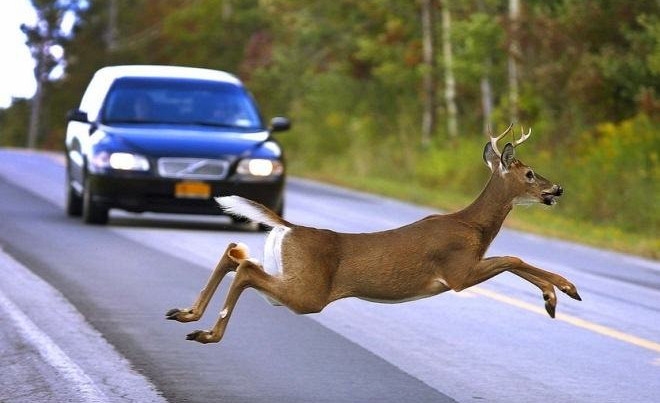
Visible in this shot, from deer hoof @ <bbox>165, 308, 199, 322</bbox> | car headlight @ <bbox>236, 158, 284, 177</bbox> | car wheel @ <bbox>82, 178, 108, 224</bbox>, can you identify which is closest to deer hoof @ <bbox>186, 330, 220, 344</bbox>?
deer hoof @ <bbox>165, 308, 199, 322</bbox>

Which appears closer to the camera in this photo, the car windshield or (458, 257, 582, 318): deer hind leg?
(458, 257, 582, 318): deer hind leg

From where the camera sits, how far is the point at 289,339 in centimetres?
1136

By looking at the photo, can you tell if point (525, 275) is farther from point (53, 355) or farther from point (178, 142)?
point (178, 142)

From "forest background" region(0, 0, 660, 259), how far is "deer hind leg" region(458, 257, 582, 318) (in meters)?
11.9

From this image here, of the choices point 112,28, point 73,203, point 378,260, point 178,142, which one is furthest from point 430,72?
point 112,28

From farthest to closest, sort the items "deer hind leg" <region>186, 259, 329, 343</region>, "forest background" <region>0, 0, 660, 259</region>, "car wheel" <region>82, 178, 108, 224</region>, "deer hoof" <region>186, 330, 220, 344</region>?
"forest background" <region>0, 0, 660, 259</region> → "car wheel" <region>82, 178, 108, 224</region> → "deer hind leg" <region>186, 259, 329, 343</region> → "deer hoof" <region>186, 330, 220, 344</region>

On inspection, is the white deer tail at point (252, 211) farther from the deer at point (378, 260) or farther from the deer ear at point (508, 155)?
the deer ear at point (508, 155)

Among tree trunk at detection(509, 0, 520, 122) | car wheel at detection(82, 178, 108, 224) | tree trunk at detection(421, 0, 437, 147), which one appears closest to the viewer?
car wheel at detection(82, 178, 108, 224)

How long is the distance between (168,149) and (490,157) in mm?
9857

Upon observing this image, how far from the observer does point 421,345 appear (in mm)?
11320

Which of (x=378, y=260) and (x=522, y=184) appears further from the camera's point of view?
(x=522, y=184)

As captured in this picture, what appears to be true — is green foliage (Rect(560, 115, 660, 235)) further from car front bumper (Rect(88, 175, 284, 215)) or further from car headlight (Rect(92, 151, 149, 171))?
car headlight (Rect(92, 151, 149, 171))

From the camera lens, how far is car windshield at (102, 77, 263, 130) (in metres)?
20.0

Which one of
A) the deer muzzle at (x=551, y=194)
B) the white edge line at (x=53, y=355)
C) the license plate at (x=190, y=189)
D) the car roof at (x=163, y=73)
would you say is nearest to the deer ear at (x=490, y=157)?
the deer muzzle at (x=551, y=194)
